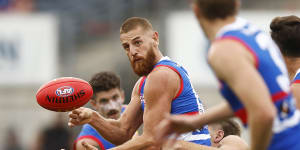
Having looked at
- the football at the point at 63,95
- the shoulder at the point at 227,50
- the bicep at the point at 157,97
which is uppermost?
the shoulder at the point at 227,50

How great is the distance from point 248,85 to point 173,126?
1.85 ft

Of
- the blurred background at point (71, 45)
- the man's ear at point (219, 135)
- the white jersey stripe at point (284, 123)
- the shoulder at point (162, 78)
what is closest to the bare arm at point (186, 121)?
the white jersey stripe at point (284, 123)

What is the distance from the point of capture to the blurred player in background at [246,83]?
3537mm

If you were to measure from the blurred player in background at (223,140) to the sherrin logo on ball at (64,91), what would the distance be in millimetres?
1225

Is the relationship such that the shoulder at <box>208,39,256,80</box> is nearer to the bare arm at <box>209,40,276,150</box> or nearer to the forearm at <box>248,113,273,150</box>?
the bare arm at <box>209,40,276,150</box>

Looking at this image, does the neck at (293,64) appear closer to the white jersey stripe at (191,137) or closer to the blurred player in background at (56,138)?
the white jersey stripe at (191,137)

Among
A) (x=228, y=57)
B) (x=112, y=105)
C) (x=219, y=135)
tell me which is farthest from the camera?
(x=112, y=105)

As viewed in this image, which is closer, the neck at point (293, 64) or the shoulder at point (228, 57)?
the shoulder at point (228, 57)

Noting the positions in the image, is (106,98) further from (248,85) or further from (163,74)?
(248,85)

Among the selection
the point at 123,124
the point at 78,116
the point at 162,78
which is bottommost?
the point at 123,124

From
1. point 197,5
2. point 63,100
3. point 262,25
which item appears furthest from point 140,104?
point 262,25

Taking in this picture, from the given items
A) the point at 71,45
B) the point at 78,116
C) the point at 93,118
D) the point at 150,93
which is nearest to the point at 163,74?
the point at 150,93

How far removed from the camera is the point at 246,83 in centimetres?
352

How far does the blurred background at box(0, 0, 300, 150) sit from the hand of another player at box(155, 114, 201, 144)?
10.00 m
